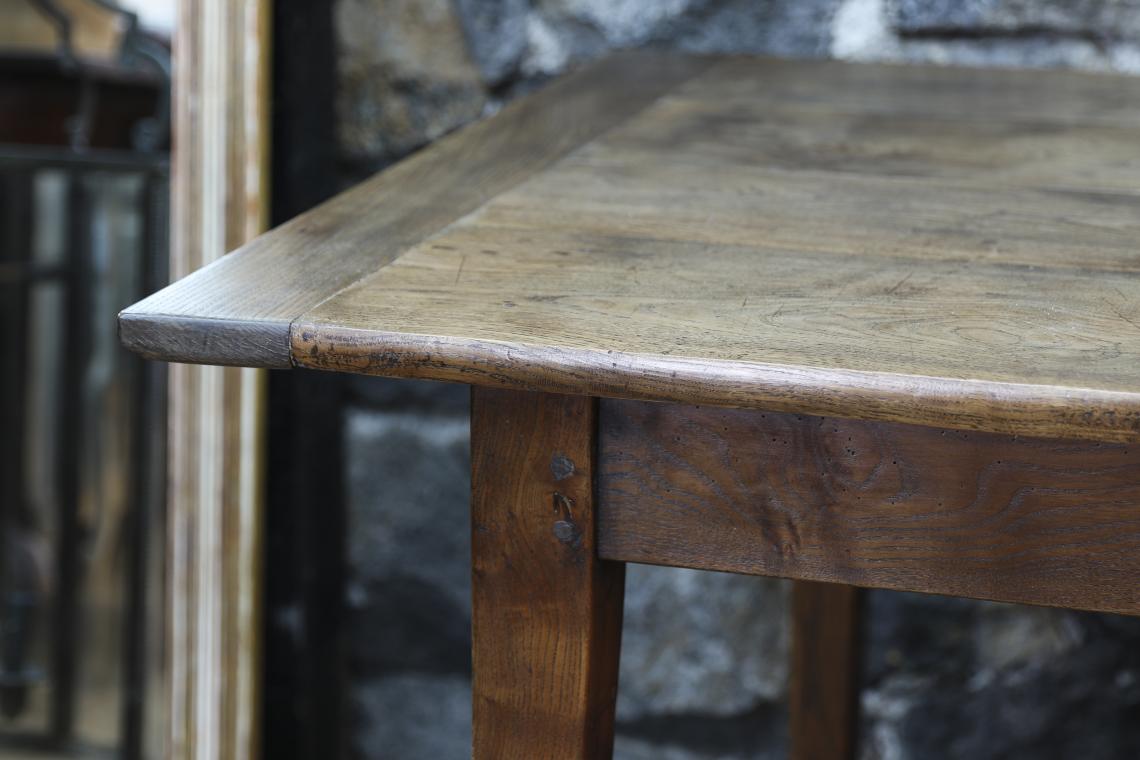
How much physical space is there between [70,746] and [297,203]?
1.10 meters

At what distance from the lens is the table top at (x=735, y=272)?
0.54 metres

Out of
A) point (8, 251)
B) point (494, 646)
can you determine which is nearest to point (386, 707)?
point (494, 646)

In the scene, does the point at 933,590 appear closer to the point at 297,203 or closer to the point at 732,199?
the point at 732,199

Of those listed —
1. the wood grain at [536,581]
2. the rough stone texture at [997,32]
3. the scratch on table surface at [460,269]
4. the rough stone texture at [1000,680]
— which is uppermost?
the rough stone texture at [997,32]

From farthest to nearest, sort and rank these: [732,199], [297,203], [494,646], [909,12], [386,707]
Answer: [386,707]
[297,203]
[909,12]
[732,199]
[494,646]

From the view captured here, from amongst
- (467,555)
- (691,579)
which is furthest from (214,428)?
(691,579)

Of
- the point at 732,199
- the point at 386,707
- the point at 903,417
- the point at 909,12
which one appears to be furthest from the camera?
the point at 386,707

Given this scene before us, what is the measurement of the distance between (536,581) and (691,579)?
834 millimetres

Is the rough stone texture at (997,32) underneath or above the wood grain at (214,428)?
above

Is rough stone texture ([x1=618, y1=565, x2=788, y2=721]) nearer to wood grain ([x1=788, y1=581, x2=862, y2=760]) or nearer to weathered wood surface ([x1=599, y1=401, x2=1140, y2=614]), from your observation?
wood grain ([x1=788, y1=581, x2=862, y2=760])

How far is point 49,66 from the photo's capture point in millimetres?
1953

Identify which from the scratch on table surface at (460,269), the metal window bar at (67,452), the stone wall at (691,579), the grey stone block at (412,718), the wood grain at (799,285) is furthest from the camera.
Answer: the metal window bar at (67,452)

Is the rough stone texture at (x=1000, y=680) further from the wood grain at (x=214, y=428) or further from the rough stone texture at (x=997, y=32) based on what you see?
the wood grain at (x=214, y=428)

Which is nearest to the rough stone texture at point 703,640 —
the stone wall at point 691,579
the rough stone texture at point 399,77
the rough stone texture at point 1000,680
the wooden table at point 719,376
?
the stone wall at point 691,579
